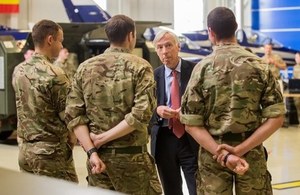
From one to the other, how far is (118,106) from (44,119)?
67 cm

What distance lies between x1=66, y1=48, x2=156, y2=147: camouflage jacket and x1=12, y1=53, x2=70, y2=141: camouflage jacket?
416mm

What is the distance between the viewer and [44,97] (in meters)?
3.91

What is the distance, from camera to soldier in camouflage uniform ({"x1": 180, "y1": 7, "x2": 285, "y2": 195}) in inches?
127

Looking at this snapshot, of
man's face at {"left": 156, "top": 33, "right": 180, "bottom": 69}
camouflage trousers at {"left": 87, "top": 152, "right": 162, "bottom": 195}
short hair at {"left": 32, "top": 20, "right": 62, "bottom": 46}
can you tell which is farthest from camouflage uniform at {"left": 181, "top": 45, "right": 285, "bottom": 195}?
short hair at {"left": 32, "top": 20, "right": 62, "bottom": 46}

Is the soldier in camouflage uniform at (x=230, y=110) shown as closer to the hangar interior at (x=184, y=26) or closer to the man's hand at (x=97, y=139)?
the man's hand at (x=97, y=139)

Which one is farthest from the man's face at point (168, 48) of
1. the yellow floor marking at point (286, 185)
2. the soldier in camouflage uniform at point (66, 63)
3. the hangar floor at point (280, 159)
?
the soldier in camouflage uniform at point (66, 63)

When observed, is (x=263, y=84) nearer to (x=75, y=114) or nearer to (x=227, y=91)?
(x=227, y=91)

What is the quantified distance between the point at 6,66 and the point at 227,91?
697cm

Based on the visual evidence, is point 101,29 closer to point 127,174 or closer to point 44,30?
point 44,30

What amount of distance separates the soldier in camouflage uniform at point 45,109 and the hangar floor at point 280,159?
1762 millimetres

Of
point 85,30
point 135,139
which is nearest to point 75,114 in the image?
point 135,139

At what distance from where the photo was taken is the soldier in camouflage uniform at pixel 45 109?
3902 mm

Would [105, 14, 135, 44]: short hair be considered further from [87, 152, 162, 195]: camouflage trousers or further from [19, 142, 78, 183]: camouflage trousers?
[19, 142, 78, 183]: camouflage trousers

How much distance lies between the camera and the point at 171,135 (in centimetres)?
417
